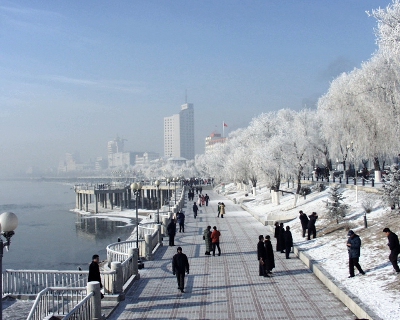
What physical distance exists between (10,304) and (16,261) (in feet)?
65.5

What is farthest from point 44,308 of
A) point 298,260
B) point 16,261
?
point 16,261

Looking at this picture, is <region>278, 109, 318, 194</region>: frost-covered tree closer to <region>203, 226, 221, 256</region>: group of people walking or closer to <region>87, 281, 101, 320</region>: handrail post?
<region>203, 226, 221, 256</region>: group of people walking

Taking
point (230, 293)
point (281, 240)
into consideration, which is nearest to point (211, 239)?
point (281, 240)

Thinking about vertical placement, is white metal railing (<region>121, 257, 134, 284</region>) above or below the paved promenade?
above

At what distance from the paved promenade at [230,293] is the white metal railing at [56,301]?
1.13 m

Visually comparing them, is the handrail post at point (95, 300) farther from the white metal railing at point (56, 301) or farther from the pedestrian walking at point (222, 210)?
the pedestrian walking at point (222, 210)

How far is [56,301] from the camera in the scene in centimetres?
1102

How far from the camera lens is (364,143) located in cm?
2891

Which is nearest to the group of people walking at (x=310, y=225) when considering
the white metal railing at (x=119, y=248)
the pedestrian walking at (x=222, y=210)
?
the white metal railing at (x=119, y=248)

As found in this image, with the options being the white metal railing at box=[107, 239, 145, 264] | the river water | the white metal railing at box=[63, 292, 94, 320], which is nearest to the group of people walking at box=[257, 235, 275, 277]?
the white metal railing at box=[107, 239, 145, 264]

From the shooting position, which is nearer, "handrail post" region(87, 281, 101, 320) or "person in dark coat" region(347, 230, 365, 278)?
"handrail post" region(87, 281, 101, 320)

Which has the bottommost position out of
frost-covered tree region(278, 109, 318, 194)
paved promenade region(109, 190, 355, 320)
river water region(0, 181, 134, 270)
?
river water region(0, 181, 134, 270)

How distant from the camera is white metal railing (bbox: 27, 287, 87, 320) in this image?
1012 cm

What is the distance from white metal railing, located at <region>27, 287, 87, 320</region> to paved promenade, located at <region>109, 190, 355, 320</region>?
1.13 metres
